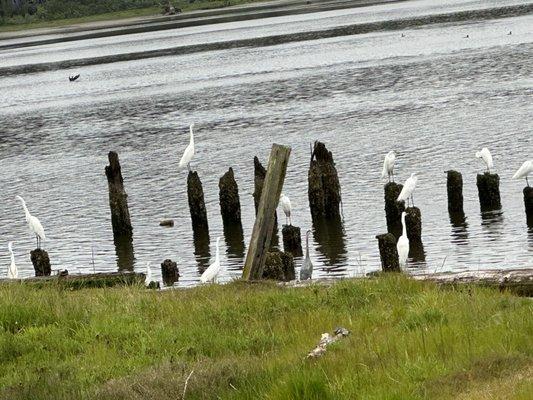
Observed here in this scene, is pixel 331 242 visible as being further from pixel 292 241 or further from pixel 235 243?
pixel 235 243

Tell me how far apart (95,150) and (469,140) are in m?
17.4

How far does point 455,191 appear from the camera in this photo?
28422mm

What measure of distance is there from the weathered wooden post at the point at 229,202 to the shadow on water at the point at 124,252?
8.61 ft

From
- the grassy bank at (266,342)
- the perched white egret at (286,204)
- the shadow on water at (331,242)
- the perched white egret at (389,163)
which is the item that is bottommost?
the shadow on water at (331,242)

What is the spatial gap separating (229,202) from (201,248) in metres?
2.05

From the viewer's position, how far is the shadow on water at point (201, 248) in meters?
27.3

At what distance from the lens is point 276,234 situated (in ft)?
99.1

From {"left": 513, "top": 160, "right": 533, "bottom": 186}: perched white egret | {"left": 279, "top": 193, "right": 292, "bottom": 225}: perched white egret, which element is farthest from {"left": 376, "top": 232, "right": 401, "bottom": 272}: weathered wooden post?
{"left": 513, "top": 160, "right": 533, "bottom": 186}: perched white egret

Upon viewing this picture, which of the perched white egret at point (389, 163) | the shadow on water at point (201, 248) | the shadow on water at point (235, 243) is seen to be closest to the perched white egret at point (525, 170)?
the perched white egret at point (389, 163)

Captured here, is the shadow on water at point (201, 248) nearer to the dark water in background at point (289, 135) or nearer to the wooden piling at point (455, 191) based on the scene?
the dark water in background at point (289, 135)

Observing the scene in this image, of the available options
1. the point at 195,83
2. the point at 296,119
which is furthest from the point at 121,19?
the point at 296,119

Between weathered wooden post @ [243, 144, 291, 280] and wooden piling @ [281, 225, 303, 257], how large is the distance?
1099 centimetres

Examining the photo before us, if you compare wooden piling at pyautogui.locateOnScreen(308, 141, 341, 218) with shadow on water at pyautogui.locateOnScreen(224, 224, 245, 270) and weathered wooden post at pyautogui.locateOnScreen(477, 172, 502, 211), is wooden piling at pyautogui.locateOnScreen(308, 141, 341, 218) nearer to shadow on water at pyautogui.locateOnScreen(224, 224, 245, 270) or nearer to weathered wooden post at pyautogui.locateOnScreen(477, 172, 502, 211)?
shadow on water at pyautogui.locateOnScreen(224, 224, 245, 270)

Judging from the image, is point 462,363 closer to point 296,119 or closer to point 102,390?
point 102,390
